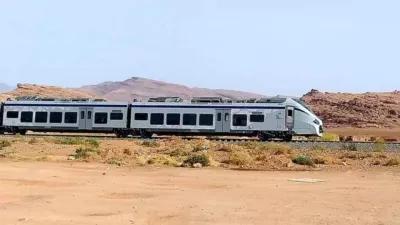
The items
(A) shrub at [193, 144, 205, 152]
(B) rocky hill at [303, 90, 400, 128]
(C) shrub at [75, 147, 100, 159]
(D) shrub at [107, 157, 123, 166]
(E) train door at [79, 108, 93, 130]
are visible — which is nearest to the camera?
(D) shrub at [107, 157, 123, 166]

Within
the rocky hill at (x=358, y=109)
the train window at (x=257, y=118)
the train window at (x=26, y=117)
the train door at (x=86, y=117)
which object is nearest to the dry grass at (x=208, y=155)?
the train window at (x=257, y=118)

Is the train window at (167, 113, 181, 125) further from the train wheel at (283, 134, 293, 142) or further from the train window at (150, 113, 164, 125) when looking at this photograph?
the train wheel at (283, 134, 293, 142)

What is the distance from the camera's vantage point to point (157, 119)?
4462cm

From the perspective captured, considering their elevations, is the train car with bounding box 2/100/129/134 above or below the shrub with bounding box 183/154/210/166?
above

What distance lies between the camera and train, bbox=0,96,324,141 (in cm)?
4244

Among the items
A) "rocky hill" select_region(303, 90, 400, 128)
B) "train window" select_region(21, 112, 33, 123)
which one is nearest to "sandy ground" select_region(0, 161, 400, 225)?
"train window" select_region(21, 112, 33, 123)

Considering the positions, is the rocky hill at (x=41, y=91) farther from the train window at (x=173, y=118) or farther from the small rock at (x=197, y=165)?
the small rock at (x=197, y=165)

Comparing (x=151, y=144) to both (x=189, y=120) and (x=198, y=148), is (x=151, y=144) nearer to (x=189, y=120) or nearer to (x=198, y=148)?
(x=198, y=148)

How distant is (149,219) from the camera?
1250cm

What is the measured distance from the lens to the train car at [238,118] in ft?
139

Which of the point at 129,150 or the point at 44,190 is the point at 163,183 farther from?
the point at 129,150

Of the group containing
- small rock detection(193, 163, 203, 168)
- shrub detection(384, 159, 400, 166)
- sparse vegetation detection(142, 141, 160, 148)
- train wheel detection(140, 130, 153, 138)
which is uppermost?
train wheel detection(140, 130, 153, 138)

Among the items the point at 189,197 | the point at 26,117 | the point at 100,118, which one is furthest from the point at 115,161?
the point at 26,117

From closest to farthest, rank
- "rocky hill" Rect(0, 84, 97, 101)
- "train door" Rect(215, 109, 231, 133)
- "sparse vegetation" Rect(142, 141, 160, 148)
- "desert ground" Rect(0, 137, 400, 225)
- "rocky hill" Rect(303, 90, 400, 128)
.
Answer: "desert ground" Rect(0, 137, 400, 225) < "sparse vegetation" Rect(142, 141, 160, 148) < "train door" Rect(215, 109, 231, 133) < "rocky hill" Rect(303, 90, 400, 128) < "rocky hill" Rect(0, 84, 97, 101)
